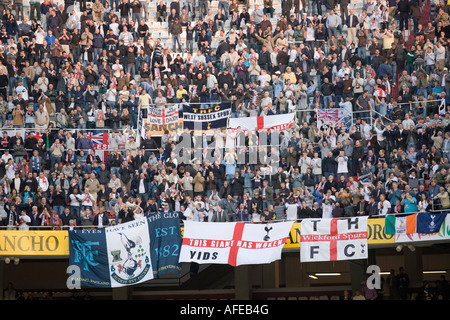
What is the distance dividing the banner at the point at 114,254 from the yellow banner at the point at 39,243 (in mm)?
637

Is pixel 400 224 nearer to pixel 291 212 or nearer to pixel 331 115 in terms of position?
pixel 291 212

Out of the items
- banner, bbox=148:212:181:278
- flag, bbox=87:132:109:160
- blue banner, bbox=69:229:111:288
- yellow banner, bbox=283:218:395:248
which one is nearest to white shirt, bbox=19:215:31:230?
blue banner, bbox=69:229:111:288

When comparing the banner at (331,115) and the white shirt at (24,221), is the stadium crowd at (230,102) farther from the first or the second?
the banner at (331,115)

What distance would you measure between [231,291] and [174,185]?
5757 millimetres

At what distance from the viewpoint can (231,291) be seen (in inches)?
1264

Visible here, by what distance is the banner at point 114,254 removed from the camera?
2580 centimetres

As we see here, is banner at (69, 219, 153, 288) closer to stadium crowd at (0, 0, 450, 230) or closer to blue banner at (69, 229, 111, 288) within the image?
blue banner at (69, 229, 111, 288)

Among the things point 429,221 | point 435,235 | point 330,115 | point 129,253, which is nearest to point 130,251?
point 129,253

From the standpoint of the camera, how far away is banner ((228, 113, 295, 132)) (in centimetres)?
3144

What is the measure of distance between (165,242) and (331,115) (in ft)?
30.0

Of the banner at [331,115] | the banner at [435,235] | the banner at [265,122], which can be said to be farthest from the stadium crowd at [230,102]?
the banner at [435,235]

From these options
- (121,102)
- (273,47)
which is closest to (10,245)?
(121,102)

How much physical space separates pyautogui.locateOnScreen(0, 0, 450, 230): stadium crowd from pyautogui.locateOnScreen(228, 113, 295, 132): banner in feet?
1.35
